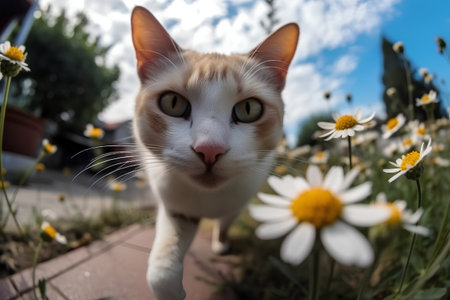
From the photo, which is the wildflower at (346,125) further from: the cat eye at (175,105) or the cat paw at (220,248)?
the cat paw at (220,248)

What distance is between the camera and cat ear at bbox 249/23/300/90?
76cm

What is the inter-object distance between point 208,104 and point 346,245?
19.8 inches

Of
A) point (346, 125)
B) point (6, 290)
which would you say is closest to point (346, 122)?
point (346, 125)

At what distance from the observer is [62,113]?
12.6 feet

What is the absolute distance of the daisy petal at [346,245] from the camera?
20 centimetres

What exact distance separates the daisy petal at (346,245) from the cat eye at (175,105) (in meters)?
0.54

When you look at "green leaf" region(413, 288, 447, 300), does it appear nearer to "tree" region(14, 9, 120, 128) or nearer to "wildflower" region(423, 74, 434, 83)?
"wildflower" region(423, 74, 434, 83)

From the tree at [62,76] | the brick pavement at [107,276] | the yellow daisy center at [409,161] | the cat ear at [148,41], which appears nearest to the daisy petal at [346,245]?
the yellow daisy center at [409,161]

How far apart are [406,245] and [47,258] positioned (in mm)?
1213

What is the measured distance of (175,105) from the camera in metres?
0.72

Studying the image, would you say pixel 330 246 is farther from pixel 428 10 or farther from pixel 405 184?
pixel 405 184

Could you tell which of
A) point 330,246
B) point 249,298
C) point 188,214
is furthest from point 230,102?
point 249,298

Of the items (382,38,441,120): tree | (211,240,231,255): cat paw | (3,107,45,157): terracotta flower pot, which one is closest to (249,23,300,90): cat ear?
(382,38,441,120): tree

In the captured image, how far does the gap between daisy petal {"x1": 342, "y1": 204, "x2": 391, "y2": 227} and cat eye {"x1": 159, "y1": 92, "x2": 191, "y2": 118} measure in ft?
1.77
